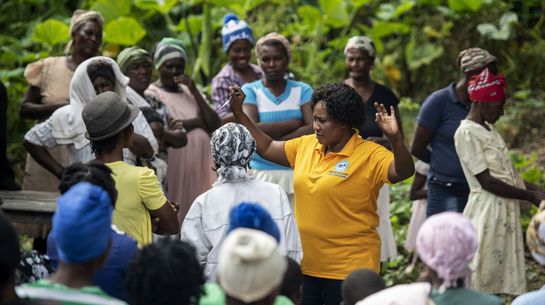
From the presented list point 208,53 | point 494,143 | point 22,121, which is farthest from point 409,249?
point 22,121

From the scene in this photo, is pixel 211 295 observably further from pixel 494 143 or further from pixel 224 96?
pixel 224 96

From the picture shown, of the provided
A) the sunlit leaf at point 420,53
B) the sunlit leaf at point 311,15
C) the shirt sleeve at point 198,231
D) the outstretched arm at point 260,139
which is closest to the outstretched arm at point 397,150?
the outstretched arm at point 260,139

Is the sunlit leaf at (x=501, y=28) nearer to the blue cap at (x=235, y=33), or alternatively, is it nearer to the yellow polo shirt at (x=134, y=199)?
the blue cap at (x=235, y=33)

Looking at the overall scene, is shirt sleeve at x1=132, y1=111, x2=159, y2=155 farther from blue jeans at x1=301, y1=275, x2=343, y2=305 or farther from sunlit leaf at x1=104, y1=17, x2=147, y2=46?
sunlit leaf at x1=104, y1=17, x2=147, y2=46

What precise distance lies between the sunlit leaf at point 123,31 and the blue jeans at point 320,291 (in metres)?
5.13

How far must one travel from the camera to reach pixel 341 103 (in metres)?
5.54

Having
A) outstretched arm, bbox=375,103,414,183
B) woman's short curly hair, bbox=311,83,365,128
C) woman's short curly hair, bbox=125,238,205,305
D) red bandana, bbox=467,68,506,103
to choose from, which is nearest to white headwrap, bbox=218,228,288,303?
woman's short curly hair, bbox=125,238,205,305

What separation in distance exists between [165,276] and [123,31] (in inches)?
268

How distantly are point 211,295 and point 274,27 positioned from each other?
8.43 m

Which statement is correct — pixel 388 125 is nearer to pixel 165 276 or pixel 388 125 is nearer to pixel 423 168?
pixel 165 276

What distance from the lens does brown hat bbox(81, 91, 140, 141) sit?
5.05 meters

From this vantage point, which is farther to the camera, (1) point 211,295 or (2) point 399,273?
(2) point 399,273

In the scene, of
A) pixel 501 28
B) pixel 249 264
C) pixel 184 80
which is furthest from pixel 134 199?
pixel 501 28

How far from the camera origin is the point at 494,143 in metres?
6.53
